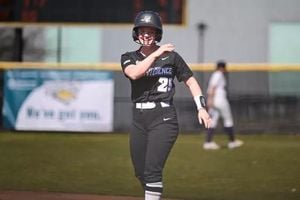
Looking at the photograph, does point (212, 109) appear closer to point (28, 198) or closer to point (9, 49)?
point (28, 198)

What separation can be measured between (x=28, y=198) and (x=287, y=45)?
66.7ft

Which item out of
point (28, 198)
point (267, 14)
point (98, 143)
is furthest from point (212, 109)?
point (267, 14)

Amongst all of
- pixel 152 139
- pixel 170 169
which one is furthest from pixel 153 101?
pixel 170 169

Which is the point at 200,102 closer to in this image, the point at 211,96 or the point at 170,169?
the point at 170,169

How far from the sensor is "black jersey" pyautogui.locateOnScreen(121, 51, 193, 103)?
5.84 meters

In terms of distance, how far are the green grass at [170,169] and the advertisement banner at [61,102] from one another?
2.10m

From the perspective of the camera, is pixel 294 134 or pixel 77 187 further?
pixel 294 134

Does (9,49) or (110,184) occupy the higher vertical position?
(9,49)

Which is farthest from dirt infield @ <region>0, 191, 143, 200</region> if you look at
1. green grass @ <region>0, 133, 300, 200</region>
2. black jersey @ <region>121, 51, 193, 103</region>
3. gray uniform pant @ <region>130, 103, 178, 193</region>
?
black jersey @ <region>121, 51, 193, 103</region>

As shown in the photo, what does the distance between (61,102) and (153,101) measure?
12.6 meters

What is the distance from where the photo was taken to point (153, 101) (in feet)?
19.2

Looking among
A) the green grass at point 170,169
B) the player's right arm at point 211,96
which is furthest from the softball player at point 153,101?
the player's right arm at point 211,96

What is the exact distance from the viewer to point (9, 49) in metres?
26.1

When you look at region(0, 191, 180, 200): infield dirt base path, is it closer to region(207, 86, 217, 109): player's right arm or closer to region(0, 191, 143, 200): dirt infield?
region(0, 191, 143, 200): dirt infield
